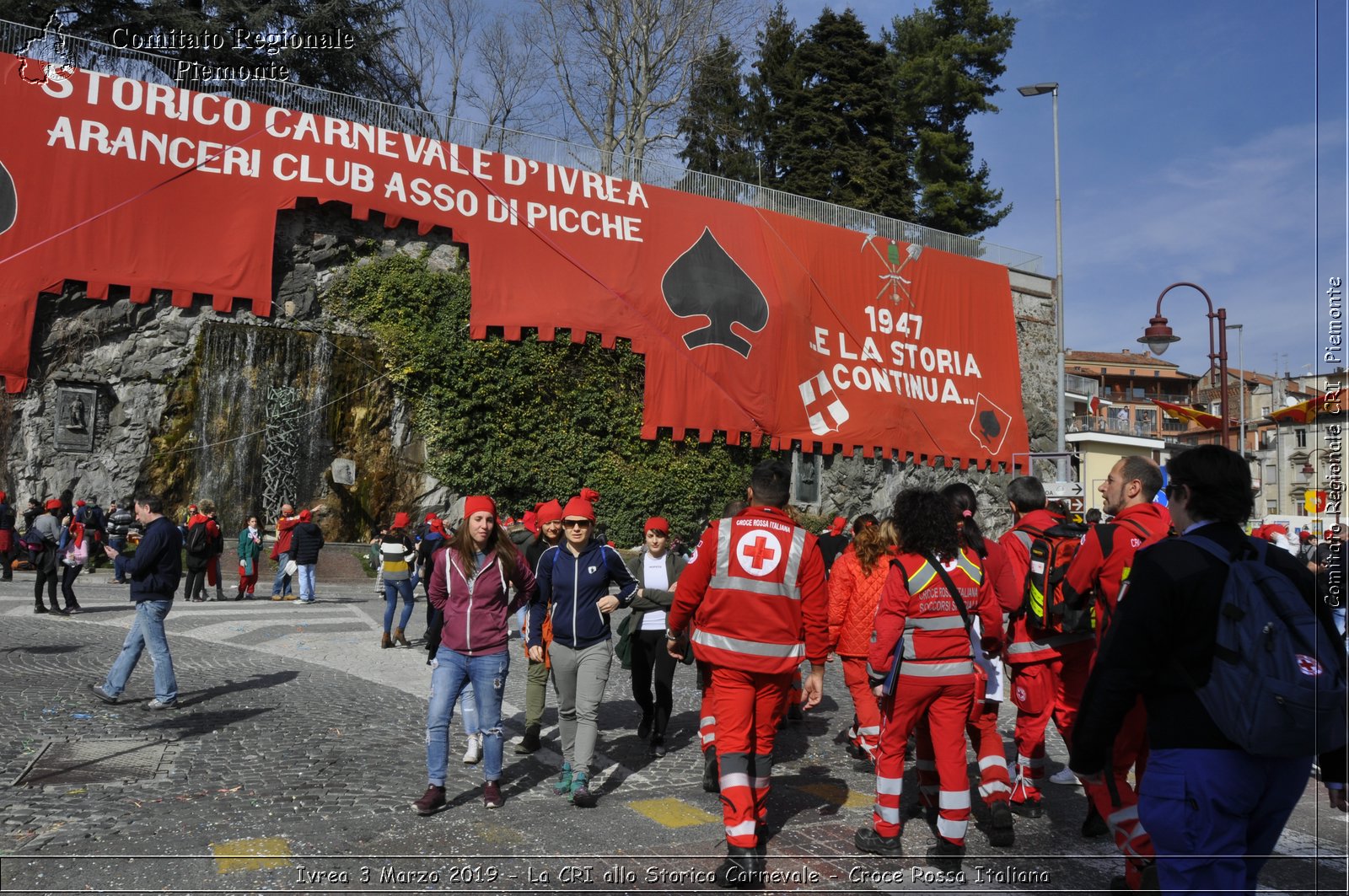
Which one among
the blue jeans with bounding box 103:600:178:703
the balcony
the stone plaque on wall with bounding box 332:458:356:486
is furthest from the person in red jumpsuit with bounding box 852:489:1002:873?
the balcony

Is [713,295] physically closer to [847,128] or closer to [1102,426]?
[847,128]

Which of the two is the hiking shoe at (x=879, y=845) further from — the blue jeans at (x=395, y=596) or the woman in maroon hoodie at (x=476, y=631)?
the blue jeans at (x=395, y=596)

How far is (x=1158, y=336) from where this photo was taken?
57.7 feet

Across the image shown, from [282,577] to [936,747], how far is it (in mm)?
14275

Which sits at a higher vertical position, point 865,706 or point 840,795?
point 865,706

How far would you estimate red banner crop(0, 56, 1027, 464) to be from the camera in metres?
19.3

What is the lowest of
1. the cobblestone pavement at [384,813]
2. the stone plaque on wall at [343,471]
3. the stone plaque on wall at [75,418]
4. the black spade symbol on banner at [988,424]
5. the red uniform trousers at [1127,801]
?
the cobblestone pavement at [384,813]

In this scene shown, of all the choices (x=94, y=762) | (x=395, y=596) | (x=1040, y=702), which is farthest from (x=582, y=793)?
(x=395, y=596)

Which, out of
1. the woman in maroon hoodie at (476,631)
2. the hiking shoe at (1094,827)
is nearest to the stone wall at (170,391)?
the woman in maroon hoodie at (476,631)

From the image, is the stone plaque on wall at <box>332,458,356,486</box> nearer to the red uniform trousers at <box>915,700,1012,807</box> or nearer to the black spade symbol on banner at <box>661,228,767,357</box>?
the black spade symbol on banner at <box>661,228,767,357</box>

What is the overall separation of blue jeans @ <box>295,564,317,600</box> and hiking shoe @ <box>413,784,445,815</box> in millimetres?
11388

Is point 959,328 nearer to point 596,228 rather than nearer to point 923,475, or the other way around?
point 923,475

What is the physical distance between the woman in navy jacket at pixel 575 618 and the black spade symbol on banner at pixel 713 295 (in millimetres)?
18657

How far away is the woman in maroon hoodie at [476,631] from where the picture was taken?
223 inches
